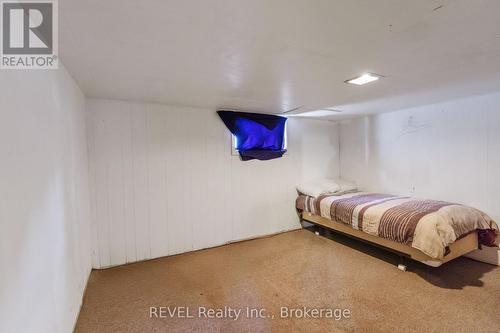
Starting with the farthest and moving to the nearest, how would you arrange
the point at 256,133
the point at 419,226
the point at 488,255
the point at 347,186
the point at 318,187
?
the point at 347,186
the point at 318,187
the point at 256,133
the point at 488,255
the point at 419,226

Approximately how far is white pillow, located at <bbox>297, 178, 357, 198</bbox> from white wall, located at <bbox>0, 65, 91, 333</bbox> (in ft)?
10.5

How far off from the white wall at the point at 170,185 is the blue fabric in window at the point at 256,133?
5.7 inches

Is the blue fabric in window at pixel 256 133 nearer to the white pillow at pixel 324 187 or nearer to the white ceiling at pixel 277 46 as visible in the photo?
the white pillow at pixel 324 187

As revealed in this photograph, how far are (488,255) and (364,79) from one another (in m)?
2.71

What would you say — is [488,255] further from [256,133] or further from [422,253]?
[256,133]

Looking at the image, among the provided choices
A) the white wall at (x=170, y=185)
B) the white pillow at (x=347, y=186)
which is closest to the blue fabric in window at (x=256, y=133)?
the white wall at (x=170, y=185)

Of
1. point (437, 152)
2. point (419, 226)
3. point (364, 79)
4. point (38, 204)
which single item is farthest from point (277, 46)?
point (437, 152)

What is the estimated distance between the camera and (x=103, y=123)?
2828mm

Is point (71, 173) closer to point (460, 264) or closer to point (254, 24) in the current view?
point (254, 24)

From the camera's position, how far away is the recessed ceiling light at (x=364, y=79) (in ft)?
7.05

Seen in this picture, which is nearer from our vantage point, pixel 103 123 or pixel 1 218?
pixel 1 218

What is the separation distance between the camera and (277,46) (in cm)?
157

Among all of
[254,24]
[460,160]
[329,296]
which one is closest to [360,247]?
[329,296]

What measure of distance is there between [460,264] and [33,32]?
4505 millimetres
